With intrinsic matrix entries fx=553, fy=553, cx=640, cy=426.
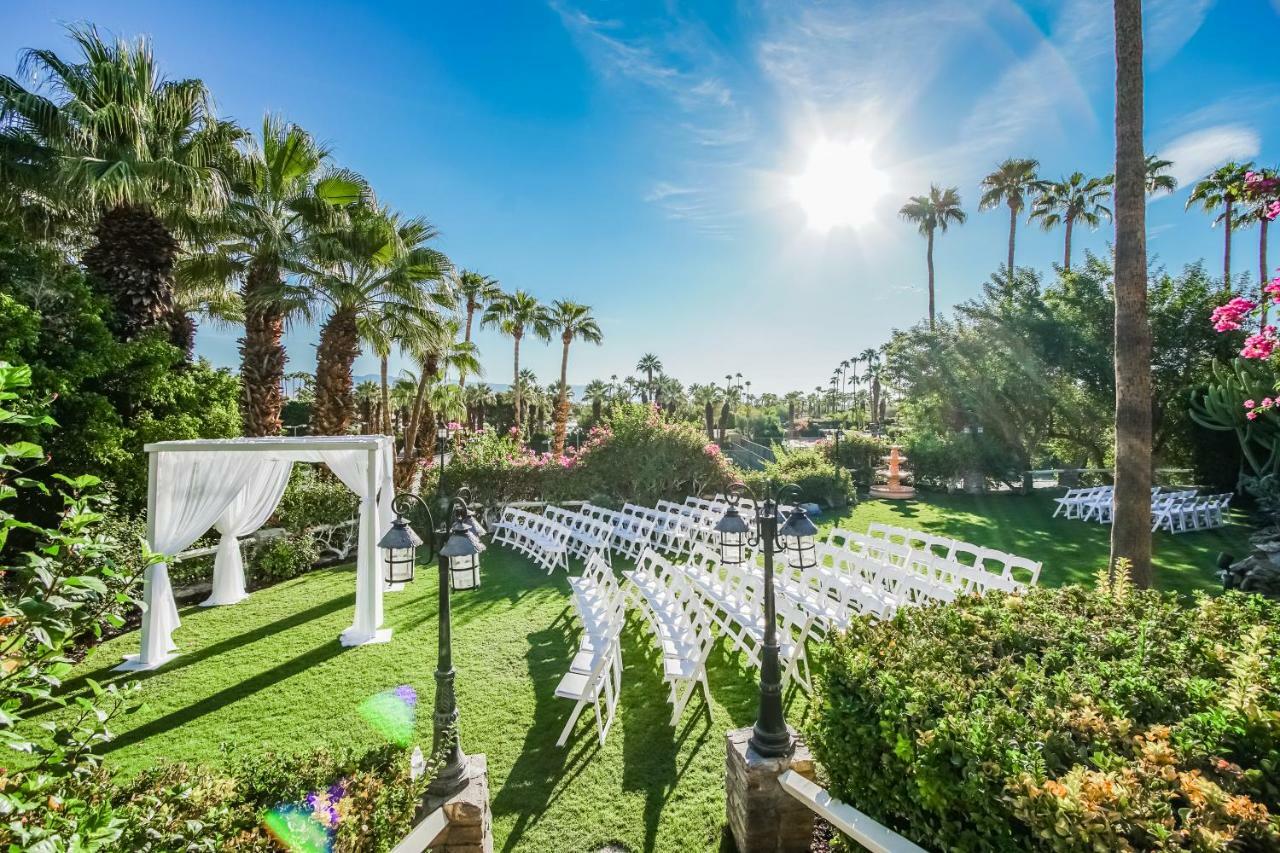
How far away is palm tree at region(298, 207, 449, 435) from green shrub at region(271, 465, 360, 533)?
1293mm

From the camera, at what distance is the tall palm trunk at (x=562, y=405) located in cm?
2181

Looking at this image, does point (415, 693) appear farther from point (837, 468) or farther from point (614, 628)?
point (837, 468)

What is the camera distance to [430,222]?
47.1 ft

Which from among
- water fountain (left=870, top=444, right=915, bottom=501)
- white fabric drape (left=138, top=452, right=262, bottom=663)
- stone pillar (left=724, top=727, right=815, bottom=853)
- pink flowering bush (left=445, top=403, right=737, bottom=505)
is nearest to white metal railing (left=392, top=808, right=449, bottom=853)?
stone pillar (left=724, top=727, right=815, bottom=853)

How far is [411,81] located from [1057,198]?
2998 cm

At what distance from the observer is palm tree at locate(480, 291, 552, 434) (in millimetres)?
27625

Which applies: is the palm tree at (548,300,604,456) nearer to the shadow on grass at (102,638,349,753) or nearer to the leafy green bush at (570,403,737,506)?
the leafy green bush at (570,403,737,506)

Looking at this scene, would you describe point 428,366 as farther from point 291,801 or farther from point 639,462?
point 291,801

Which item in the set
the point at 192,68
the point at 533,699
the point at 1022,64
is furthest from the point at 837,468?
the point at 192,68

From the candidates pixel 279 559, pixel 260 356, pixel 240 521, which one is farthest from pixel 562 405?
pixel 240 521

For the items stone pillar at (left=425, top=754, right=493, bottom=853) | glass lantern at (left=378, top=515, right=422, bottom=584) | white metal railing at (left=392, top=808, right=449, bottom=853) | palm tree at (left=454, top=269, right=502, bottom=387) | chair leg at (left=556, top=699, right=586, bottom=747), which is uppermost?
palm tree at (left=454, top=269, right=502, bottom=387)

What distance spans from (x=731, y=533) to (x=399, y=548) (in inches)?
101

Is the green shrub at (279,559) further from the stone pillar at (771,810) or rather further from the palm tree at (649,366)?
the palm tree at (649,366)

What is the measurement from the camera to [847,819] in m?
2.69
